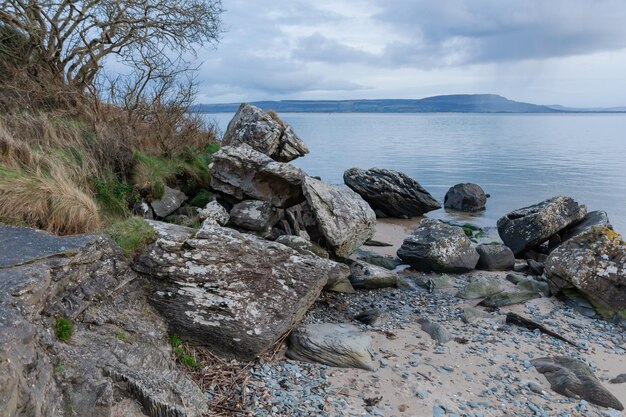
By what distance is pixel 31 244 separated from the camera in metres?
5.15

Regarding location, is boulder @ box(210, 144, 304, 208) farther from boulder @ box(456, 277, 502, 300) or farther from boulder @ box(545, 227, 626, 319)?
boulder @ box(545, 227, 626, 319)

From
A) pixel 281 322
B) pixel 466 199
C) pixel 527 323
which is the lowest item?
pixel 466 199

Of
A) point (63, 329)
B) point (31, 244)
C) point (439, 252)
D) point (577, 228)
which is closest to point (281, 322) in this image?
point (63, 329)

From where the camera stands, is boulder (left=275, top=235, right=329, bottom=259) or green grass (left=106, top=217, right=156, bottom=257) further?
boulder (left=275, top=235, right=329, bottom=259)

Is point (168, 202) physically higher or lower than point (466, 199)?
higher

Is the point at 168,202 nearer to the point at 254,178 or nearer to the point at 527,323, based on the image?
the point at 254,178

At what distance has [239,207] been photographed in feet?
35.4

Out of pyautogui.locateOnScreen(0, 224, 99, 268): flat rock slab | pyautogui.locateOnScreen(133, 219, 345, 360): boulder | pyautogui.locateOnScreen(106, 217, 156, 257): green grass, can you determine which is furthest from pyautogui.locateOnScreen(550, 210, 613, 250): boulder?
pyautogui.locateOnScreen(0, 224, 99, 268): flat rock slab

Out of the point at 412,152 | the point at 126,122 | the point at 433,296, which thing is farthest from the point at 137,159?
the point at 412,152

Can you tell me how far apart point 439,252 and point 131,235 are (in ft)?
24.1

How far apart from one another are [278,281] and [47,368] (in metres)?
3.31

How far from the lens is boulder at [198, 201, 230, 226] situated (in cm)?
1016

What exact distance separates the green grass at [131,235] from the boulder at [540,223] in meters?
10.7

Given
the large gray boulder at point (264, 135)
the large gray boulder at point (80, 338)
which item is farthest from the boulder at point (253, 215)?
the large gray boulder at point (80, 338)
